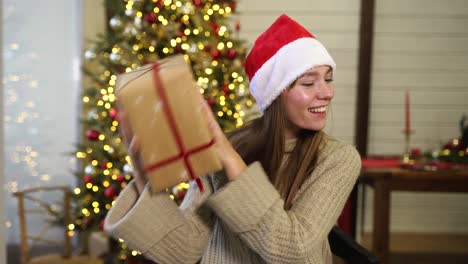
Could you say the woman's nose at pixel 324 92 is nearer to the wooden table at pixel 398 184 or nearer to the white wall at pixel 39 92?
the wooden table at pixel 398 184

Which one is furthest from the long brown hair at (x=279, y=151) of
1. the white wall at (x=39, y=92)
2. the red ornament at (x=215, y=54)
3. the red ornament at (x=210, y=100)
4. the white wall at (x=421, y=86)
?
the white wall at (x=421, y=86)

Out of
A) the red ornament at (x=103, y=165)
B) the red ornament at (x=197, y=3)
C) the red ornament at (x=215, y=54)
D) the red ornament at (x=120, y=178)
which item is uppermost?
the red ornament at (x=197, y=3)

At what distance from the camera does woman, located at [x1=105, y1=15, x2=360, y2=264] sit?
2.82ft

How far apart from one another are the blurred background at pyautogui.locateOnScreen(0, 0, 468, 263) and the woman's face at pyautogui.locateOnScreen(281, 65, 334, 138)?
166 cm

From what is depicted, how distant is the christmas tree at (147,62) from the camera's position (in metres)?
2.63

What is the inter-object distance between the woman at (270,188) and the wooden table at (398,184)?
4.70 feet

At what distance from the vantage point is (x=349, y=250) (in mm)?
A: 1061

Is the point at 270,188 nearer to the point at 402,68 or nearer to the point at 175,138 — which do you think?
the point at 175,138

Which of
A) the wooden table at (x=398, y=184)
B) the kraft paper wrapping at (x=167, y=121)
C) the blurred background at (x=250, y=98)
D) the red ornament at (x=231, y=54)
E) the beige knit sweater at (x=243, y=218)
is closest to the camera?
the kraft paper wrapping at (x=167, y=121)

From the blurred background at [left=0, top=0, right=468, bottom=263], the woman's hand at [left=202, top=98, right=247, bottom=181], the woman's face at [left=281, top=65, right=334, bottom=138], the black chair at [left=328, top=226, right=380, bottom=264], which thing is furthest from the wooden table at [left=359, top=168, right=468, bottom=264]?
the woman's hand at [left=202, top=98, right=247, bottom=181]

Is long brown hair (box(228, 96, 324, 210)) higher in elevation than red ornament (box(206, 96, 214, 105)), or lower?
higher

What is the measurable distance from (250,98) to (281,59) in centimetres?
170

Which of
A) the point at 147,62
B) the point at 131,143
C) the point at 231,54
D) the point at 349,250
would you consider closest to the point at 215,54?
the point at 231,54

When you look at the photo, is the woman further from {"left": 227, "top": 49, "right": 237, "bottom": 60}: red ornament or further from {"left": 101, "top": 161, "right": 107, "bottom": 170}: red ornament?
{"left": 101, "top": 161, "right": 107, "bottom": 170}: red ornament
